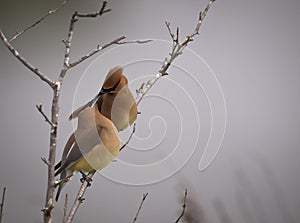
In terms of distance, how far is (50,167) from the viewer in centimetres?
56

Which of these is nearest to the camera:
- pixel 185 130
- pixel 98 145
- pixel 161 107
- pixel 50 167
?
pixel 50 167

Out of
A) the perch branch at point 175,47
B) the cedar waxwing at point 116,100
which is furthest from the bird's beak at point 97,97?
the perch branch at point 175,47

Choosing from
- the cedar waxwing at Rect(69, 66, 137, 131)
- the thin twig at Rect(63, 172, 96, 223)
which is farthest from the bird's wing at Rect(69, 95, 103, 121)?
the thin twig at Rect(63, 172, 96, 223)

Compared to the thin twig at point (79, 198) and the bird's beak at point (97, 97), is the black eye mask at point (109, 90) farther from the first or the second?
the thin twig at point (79, 198)

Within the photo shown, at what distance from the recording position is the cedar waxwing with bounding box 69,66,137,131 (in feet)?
2.87

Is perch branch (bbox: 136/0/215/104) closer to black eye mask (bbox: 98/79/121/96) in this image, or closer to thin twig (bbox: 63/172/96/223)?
black eye mask (bbox: 98/79/121/96)

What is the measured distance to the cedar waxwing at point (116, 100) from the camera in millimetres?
876

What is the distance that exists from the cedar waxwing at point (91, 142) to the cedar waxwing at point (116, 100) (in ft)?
0.17

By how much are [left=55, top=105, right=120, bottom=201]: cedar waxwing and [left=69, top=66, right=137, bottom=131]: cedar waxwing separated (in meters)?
0.05

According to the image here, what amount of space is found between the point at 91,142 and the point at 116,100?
0.45 ft

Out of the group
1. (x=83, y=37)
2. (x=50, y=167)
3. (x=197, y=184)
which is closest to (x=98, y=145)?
(x=50, y=167)

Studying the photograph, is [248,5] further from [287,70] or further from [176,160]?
[176,160]

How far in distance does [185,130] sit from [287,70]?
485mm

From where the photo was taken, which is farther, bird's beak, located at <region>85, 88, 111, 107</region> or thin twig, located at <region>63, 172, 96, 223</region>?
bird's beak, located at <region>85, 88, 111, 107</region>
